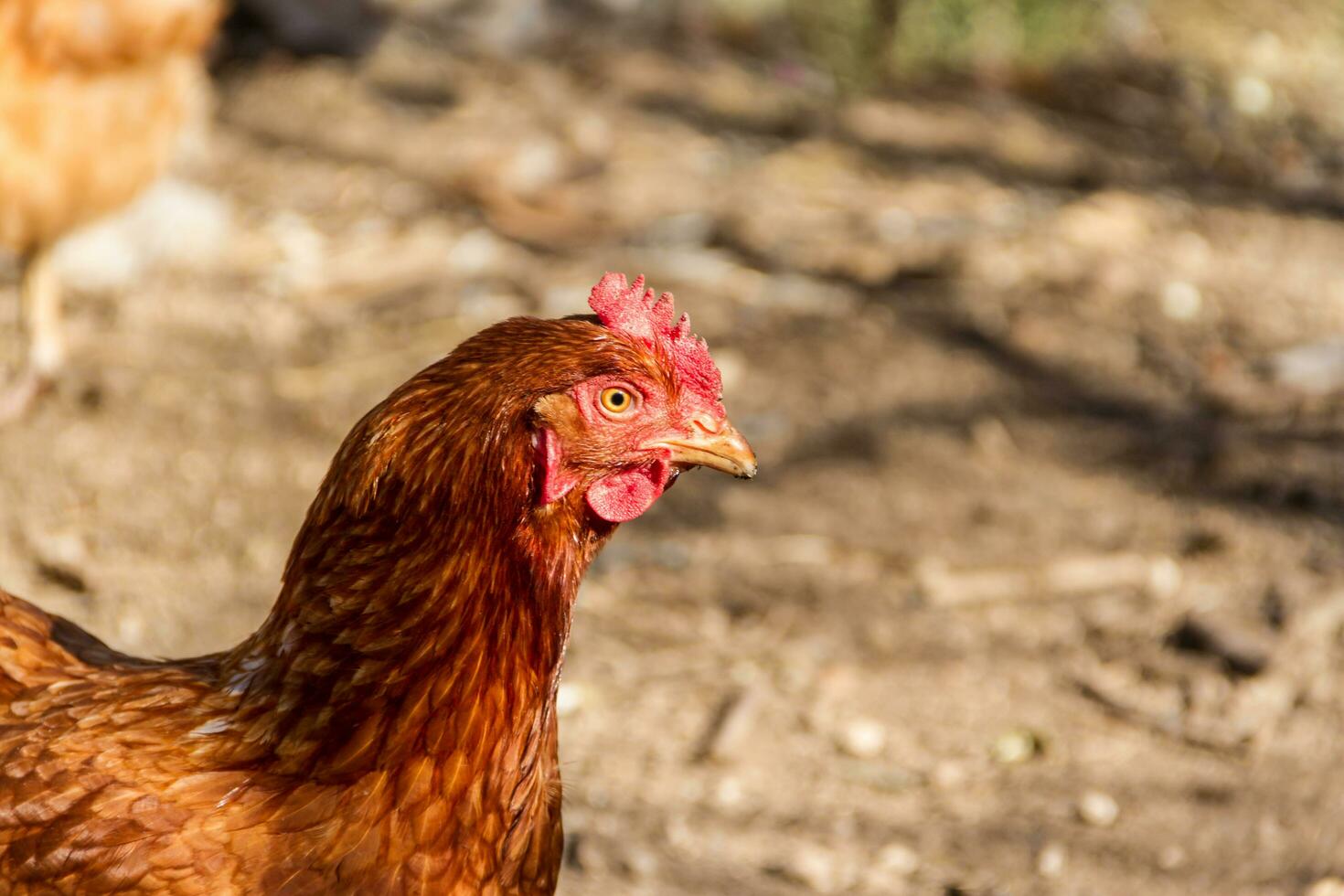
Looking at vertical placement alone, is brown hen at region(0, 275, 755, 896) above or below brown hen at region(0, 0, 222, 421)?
below

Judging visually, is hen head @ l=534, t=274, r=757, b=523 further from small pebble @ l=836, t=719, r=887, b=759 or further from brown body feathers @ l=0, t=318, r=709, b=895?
small pebble @ l=836, t=719, r=887, b=759

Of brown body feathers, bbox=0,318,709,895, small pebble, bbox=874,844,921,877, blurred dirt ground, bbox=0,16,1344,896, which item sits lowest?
brown body feathers, bbox=0,318,709,895

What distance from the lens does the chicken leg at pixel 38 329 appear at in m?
4.19

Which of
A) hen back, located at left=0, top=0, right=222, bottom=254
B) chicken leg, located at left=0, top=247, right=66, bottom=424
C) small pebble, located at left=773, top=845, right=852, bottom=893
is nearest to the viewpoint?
small pebble, located at left=773, top=845, right=852, bottom=893

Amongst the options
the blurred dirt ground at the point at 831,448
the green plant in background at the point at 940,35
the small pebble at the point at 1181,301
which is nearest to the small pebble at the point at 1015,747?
the blurred dirt ground at the point at 831,448

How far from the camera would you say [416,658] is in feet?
5.74

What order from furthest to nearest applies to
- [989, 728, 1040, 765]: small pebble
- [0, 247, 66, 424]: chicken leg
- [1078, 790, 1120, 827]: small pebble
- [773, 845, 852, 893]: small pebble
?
1. [0, 247, 66, 424]: chicken leg
2. [989, 728, 1040, 765]: small pebble
3. [1078, 790, 1120, 827]: small pebble
4. [773, 845, 852, 893]: small pebble

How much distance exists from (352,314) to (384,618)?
3.07 metres

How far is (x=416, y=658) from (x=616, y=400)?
1.28ft

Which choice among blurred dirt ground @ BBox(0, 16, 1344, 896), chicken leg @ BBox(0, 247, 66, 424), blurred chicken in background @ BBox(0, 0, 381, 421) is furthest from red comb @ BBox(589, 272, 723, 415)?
chicken leg @ BBox(0, 247, 66, 424)

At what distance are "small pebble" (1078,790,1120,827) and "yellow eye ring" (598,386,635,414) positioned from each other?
1694mm

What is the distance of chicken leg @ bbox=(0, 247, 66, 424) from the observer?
4.19m

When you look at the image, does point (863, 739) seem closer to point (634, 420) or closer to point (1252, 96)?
point (634, 420)

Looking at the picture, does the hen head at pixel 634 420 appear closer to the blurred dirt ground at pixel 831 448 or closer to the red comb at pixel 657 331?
the red comb at pixel 657 331
